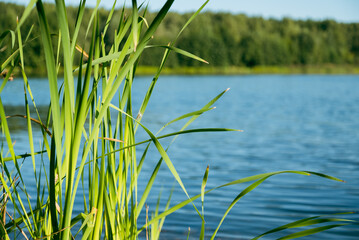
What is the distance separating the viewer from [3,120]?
42.6 inches

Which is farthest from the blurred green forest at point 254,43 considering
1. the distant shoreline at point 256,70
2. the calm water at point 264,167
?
the calm water at point 264,167

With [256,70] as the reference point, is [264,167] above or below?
below

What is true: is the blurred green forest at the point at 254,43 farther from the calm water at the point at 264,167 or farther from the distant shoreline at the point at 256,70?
the calm water at the point at 264,167

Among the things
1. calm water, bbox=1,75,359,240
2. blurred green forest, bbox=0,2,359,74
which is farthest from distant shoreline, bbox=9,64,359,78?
calm water, bbox=1,75,359,240

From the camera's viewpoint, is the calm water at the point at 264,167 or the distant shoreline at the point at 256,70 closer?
the calm water at the point at 264,167

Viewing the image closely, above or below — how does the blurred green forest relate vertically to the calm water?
above

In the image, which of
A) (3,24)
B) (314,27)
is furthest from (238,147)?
(314,27)

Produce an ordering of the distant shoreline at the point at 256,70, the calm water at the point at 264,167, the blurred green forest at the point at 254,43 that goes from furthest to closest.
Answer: the blurred green forest at the point at 254,43
the distant shoreline at the point at 256,70
the calm water at the point at 264,167

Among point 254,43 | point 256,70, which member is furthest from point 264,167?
point 254,43

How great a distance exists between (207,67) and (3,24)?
28.5m

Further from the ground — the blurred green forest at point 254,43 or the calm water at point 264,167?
the blurred green forest at point 254,43

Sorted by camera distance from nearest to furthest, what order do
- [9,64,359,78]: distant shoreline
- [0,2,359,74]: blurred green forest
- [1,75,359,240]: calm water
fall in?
[1,75,359,240]: calm water
[9,64,359,78]: distant shoreline
[0,2,359,74]: blurred green forest

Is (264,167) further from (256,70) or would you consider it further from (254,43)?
(254,43)

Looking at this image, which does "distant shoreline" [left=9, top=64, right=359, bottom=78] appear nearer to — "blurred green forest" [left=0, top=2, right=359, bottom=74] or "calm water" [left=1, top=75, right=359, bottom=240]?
"blurred green forest" [left=0, top=2, right=359, bottom=74]
